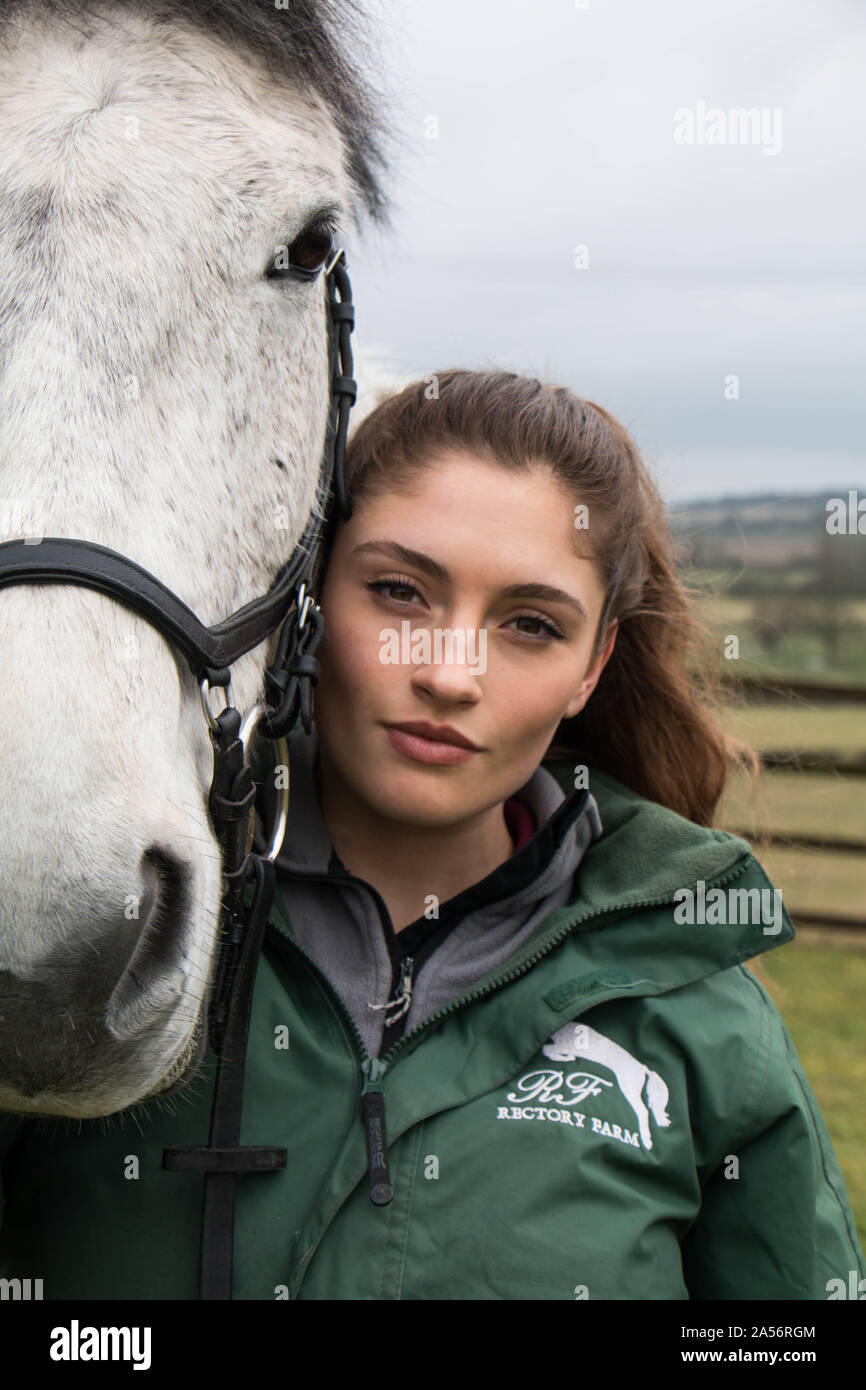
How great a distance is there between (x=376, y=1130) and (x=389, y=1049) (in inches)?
5.0

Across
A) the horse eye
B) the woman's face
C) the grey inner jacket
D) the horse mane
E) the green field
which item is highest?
the horse mane

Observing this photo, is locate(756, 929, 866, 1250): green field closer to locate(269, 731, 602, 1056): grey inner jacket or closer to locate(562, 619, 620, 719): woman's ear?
locate(562, 619, 620, 719): woman's ear

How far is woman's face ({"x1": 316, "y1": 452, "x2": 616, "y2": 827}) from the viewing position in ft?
5.83

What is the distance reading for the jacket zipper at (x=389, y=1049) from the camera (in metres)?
1.58

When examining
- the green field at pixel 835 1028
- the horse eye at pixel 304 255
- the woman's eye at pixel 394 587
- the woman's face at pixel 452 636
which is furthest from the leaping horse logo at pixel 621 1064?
the green field at pixel 835 1028

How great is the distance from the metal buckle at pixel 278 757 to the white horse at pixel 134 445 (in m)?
0.03

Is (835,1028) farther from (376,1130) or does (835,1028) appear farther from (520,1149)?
(376,1130)

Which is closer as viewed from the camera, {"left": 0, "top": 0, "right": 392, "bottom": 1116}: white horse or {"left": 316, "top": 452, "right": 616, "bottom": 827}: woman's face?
{"left": 0, "top": 0, "right": 392, "bottom": 1116}: white horse

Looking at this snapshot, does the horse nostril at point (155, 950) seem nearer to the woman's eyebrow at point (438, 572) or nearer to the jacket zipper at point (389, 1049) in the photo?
the jacket zipper at point (389, 1049)

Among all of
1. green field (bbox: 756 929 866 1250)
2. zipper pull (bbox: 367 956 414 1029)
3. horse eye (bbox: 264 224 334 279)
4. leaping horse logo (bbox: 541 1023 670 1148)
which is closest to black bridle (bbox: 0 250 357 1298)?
horse eye (bbox: 264 224 334 279)

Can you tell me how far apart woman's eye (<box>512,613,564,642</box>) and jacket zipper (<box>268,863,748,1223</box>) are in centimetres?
45

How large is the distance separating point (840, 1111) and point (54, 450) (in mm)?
5494

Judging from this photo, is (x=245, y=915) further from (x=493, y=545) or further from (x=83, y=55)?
(x=83, y=55)
